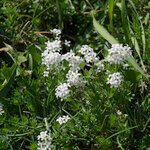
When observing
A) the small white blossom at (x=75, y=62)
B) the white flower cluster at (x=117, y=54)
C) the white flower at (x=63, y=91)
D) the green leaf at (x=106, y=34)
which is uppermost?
the white flower cluster at (x=117, y=54)

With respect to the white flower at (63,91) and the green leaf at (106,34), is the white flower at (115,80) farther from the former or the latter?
the green leaf at (106,34)

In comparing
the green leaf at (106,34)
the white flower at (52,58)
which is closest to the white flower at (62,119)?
the white flower at (52,58)

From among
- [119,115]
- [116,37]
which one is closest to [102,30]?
[116,37]

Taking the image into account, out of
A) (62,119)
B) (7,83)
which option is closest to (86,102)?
(62,119)

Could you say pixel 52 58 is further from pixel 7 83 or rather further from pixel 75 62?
pixel 7 83

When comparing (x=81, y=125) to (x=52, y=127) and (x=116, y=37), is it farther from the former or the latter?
(x=116, y=37)

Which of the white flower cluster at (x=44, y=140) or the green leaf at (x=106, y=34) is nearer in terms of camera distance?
the white flower cluster at (x=44, y=140)

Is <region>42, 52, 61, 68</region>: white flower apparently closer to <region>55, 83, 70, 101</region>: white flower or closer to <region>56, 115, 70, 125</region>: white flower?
<region>55, 83, 70, 101</region>: white flower

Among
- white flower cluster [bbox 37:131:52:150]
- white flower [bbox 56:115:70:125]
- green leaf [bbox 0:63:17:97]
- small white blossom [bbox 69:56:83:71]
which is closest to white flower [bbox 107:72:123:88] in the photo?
small white blossom [bbox 69:56:83:71]
